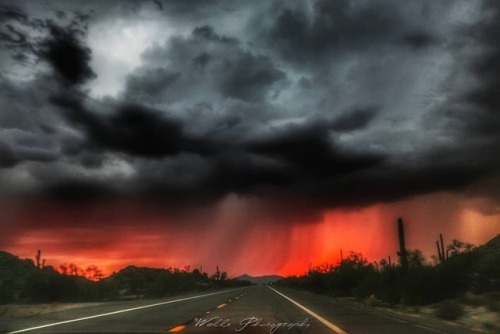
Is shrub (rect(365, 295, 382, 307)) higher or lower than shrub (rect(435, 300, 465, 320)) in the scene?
higher

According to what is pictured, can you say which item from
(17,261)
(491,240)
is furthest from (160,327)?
(17,261)

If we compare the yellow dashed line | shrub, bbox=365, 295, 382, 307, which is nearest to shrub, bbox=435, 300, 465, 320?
shrub, bbox=365, 295, 382, 307

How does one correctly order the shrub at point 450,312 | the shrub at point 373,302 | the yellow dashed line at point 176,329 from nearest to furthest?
1. the yellow dashed line at point 176,329
2. the shrub at point 450,312
3. the shrub at point 373,302

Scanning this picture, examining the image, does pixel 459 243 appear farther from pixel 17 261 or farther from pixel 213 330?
pixel 17 261

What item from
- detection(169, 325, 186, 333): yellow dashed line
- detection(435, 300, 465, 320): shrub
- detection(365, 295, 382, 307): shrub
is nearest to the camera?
detection(169, 325, 186, 333): yellow dashed line

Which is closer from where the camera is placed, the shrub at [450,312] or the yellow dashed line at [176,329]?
the yellow dashed line at [176,329]

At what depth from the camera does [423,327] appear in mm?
16406

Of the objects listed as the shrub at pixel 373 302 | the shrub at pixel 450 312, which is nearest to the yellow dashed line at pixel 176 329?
the shrub at pixel 450 312

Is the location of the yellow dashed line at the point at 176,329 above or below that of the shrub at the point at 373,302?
below

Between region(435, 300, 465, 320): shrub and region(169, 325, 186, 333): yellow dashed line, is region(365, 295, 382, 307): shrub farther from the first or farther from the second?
region(169, 325, 186, 333): yellow dashed line

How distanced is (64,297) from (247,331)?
134 feet

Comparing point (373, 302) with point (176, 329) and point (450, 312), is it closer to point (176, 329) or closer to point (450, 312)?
point (450, 312)

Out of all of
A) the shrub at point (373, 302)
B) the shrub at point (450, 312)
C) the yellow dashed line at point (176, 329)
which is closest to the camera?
the yellow dashed line at point (176, 329)

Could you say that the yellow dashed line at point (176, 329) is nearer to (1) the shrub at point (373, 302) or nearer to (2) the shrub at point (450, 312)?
(2) the shrub at point (450, 312)
